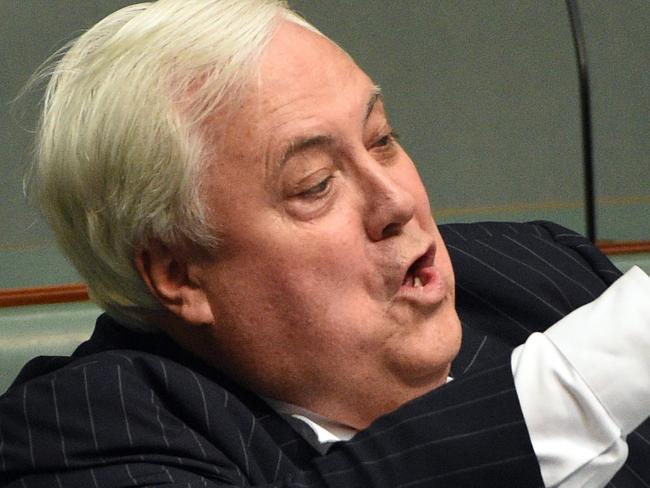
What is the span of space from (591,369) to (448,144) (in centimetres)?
183

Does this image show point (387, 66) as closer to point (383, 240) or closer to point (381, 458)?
point (383, 240)

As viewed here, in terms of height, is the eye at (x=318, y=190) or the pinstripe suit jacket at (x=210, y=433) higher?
the eye at (x=318, y=190)

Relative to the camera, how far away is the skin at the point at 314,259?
149 centimetres

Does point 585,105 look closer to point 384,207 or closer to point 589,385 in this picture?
point 384,207

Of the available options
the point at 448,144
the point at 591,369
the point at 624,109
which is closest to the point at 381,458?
the point at 591,369

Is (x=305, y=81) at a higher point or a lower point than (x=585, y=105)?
higher

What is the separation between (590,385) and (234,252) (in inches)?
17.7

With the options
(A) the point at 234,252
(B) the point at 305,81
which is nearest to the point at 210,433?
(A) the point at 234,252

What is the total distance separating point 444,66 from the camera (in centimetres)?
315

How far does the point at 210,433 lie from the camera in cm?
150

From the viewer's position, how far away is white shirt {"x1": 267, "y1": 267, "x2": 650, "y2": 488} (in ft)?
4.39

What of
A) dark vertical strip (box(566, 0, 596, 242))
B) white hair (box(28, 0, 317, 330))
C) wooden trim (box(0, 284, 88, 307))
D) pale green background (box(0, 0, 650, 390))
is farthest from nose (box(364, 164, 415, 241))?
pale green background (box(0, 0, 650, 390))

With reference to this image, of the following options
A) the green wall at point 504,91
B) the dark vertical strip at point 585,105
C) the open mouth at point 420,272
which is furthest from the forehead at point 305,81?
the green wall at point 504,91

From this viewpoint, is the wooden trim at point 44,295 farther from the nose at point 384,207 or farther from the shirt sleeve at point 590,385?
the shirt sleeve at point 590,385
